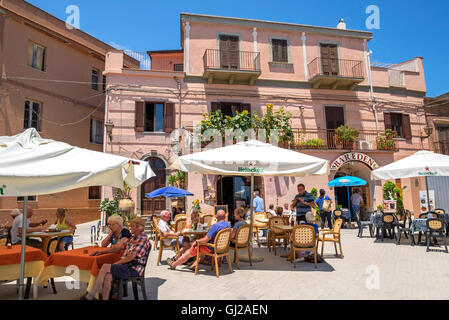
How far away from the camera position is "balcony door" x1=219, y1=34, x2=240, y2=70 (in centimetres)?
1605

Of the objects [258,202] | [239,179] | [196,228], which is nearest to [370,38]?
[239,179]

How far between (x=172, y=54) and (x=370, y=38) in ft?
40.5

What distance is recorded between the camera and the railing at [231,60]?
15867mm

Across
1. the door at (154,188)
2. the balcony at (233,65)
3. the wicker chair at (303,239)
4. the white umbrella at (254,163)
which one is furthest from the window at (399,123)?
the wicker chair at (303,239)

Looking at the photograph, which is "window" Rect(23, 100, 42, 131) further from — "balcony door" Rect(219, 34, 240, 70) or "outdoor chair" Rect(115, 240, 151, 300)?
"outdoor chair" Rect(115, 240, 151, 300)

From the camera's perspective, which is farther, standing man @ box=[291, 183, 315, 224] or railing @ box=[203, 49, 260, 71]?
railing @ box=[203, 49, 260, 71]

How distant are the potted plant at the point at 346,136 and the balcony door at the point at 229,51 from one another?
6422 mm

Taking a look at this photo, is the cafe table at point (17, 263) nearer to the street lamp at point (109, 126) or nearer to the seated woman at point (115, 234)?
the seated woman at point (115, 234)

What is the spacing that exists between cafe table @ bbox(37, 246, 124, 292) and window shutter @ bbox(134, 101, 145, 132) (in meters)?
11.1

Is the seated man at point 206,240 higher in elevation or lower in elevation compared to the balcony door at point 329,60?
lower

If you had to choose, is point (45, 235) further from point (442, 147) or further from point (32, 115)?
point (442, 147)

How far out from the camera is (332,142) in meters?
16.1

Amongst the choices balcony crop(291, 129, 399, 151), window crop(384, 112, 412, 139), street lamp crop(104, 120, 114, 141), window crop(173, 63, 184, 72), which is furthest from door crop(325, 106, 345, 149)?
street lamp crop(104, 120, 114, 141)

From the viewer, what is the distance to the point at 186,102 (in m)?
15.6
